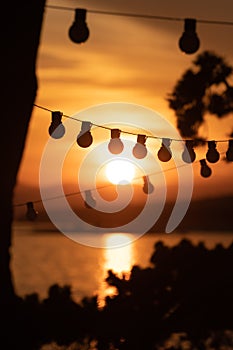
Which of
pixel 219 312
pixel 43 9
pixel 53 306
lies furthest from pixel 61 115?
pixel 43 9

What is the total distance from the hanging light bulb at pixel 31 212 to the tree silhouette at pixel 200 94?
3.09 metres

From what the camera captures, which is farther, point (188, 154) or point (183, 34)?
point (188, 154)

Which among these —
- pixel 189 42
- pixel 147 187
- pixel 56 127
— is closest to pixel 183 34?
pixel 189 42

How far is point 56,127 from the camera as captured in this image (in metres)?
8.06

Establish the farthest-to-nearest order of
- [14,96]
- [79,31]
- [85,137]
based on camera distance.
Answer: [85,137], [79,31], [14,96]

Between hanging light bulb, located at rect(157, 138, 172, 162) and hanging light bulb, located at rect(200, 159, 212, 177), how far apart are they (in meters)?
0.84

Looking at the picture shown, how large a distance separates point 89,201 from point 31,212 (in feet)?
3.02

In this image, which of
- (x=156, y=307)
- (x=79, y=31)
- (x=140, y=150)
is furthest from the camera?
(x=140, y=150)

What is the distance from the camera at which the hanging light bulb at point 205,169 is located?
9.73 m

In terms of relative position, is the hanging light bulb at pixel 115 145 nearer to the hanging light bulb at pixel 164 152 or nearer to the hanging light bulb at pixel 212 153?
the hanging light bulb at pixel 164 152

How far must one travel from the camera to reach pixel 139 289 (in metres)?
8.24

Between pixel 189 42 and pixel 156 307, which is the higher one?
pixel 189 42

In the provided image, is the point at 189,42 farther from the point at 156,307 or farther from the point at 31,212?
the point at 31,212

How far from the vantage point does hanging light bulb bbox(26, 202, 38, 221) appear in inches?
470
